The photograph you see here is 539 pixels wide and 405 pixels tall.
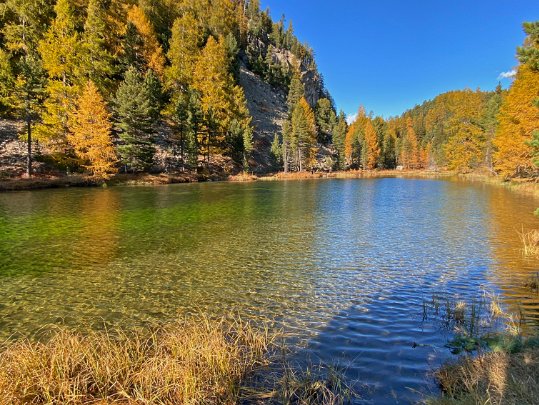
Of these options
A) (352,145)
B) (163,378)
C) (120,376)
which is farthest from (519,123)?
(352,145)

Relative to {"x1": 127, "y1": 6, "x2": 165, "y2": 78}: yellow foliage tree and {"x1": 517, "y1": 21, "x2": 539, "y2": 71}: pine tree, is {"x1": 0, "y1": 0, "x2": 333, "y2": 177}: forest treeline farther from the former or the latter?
{"x1": 517, "y1": 21, "x2": 539, "y2": 71}: pine tree

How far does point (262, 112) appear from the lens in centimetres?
11931

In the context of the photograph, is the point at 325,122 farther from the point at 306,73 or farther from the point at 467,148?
the point at 467,148

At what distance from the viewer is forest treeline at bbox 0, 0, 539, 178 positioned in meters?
52.3

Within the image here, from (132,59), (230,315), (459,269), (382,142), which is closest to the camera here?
(230,315)

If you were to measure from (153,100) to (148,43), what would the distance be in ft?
76.9

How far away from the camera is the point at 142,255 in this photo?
55.5 ft

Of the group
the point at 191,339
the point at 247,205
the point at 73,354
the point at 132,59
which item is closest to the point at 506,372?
the point at 191,339

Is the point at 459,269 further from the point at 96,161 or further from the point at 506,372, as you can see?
the point at 96,161

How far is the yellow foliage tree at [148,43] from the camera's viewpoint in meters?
82.8

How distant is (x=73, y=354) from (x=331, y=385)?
15.6ft

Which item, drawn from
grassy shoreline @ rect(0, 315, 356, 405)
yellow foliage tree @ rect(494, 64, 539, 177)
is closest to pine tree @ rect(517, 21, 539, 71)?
grassy shoreline @ rect(0, 315, 356, 405)

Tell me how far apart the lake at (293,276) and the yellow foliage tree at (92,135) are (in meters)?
29.0

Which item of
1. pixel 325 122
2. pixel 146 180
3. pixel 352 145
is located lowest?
pixel 146 180
